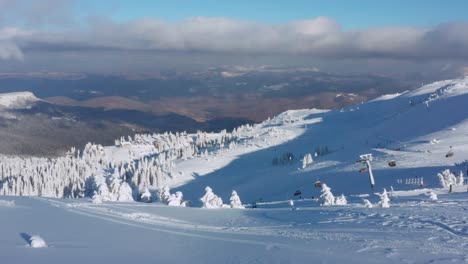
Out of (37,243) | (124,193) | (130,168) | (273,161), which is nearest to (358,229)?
(37,243)

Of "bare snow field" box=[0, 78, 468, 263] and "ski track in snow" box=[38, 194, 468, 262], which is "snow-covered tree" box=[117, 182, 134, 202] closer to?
"bare snow field" box=[0, 78, 468, 263]

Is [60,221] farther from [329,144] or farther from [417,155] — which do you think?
[329,144]

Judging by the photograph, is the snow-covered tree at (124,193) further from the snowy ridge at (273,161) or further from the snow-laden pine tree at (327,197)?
the snow-laden pine tree at (327,197)

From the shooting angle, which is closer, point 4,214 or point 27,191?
point 4,214

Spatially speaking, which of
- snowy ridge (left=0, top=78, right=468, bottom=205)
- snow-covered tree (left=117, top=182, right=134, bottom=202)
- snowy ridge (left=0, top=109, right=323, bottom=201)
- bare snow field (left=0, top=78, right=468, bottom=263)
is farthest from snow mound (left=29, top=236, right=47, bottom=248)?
snow-covered tree (left=117, top=182, right=134, bottom=202)

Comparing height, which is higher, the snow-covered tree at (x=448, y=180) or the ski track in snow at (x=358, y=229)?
the snow-covered tree at (x=448, y=180)

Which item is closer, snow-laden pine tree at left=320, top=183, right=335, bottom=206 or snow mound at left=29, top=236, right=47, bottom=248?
snow mound at left=29, top=236, right=47, bottom=248

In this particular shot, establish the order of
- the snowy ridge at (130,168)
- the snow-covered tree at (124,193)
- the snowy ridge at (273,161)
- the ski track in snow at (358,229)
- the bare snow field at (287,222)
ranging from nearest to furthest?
the bare snow field at (287,222)
the ski track in snow at (358,229)
the snow-covered tree at (124,193)
the snowy ridge at (273,161)
the snowy ridge at (130,168)

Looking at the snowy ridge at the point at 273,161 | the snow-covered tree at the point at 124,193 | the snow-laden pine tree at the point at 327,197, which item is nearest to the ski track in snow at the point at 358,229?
the snow-laden pine tree at the point at 327,197

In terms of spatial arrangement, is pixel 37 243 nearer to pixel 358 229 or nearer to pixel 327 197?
pixel 358 229

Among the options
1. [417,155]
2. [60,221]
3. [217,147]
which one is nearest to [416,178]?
[417,155]

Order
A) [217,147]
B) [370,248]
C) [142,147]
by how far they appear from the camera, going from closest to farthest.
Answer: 1. [370,248]
2. [217,147]
3. [142,147]
